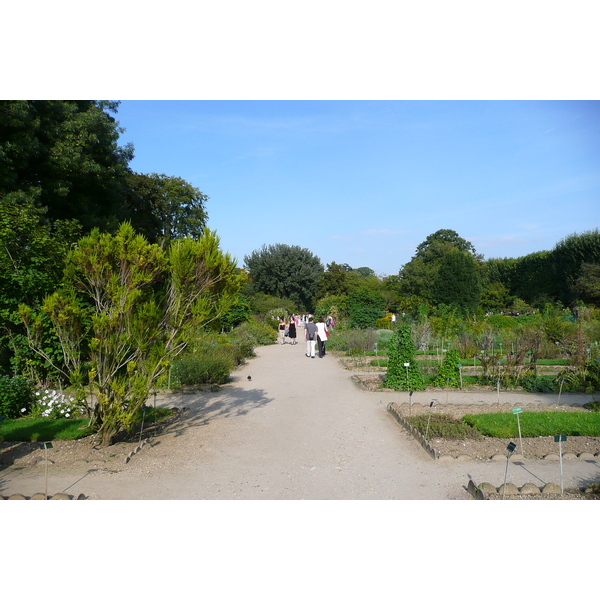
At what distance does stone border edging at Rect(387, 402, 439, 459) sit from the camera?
19.0ft

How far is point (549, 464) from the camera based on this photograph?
5.46m

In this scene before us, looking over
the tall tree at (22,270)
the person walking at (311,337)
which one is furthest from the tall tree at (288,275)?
the tall tree at (22,270)

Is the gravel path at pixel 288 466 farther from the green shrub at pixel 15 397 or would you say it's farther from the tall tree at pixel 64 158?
the tall tree at pixel 64 158

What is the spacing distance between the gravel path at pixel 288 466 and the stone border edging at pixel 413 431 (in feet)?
0.31

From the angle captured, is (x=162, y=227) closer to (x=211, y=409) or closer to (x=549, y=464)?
(x=211, y=409)

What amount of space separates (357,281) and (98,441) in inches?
1575

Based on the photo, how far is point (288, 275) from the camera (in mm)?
49250

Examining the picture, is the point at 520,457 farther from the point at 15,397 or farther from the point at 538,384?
the point at 15,397

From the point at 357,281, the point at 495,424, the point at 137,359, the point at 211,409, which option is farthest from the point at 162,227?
the point at 357,281

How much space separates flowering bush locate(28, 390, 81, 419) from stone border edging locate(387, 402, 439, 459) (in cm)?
517

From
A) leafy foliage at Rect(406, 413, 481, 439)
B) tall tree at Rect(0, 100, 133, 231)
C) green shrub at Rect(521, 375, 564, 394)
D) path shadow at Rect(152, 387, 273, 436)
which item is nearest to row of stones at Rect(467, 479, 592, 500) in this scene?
leafy foliage at Rect(406, 413, 481, 439)

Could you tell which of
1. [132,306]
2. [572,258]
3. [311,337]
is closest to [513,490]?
[132,306]

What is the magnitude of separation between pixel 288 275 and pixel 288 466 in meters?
44.0

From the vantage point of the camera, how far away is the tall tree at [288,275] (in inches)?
1933
